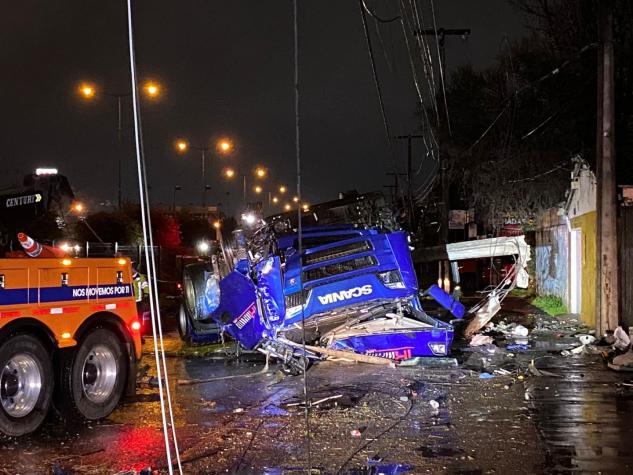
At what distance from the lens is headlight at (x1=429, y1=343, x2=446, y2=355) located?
10977 millimetres

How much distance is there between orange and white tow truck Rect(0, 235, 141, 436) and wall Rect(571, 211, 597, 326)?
404 inches

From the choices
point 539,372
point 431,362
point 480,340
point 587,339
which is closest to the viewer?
point 539,372

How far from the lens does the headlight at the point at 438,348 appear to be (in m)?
11.0

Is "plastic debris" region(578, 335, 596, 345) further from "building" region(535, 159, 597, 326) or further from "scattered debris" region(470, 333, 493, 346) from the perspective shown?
"scattered debris" region(470, 333, 493, 346)

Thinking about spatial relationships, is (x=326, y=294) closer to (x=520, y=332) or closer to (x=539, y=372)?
(x=539, y=372)

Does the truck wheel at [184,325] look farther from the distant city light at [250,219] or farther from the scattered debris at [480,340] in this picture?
the scattered debris at [480,340]

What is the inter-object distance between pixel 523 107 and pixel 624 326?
33.8ft

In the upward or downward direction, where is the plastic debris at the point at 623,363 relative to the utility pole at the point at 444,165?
downward

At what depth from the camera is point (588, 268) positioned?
49.3 ft

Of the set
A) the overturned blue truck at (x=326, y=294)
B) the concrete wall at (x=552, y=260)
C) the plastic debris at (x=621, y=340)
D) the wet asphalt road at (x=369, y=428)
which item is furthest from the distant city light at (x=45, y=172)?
the concrete wall at (x=552, y=260)

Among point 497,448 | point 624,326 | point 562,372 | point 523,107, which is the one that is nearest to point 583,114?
point 523,107

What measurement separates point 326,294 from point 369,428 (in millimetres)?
3499

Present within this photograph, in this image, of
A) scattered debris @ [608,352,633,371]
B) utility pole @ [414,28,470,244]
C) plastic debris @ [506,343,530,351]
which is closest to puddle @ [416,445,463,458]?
scattered debris @ [608,352,633,371]

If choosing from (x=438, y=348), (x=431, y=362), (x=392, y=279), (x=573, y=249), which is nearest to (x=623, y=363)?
(x=438, y=348)
